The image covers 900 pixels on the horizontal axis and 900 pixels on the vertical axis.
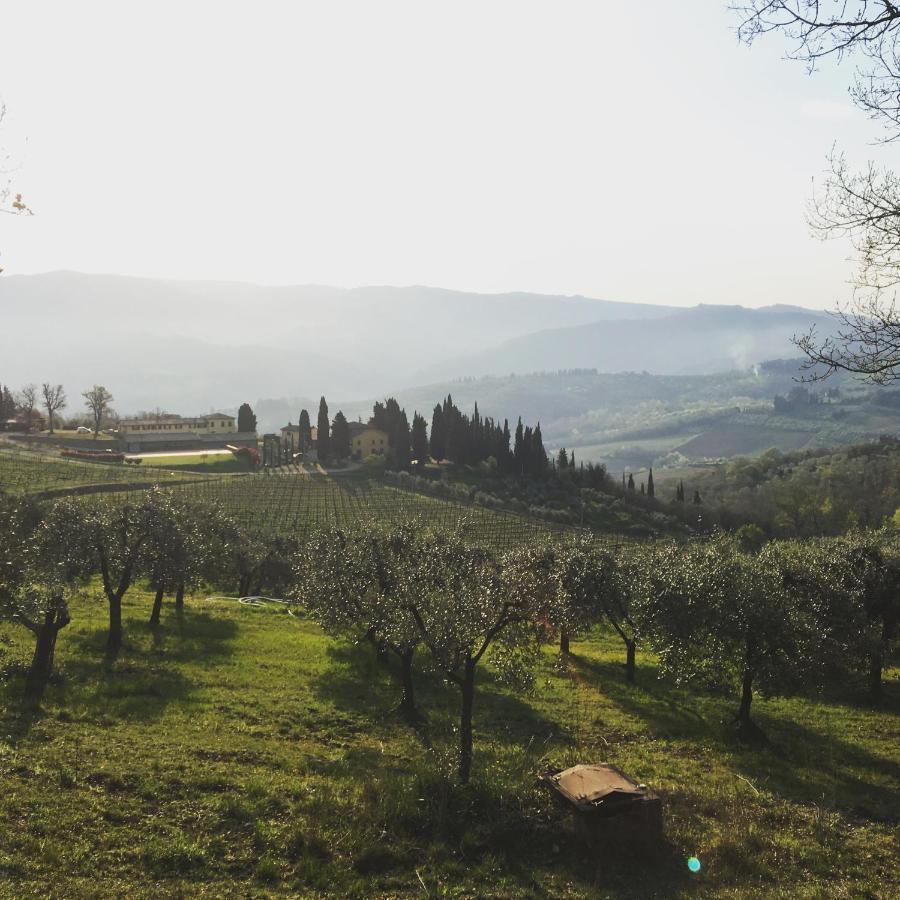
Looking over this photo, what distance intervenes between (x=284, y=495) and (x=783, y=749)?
245 feet

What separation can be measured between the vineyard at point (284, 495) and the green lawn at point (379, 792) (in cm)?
4285

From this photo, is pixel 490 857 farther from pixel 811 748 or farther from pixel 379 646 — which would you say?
pixel 379 646

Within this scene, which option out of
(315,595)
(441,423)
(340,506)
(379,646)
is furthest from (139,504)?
(441,423)

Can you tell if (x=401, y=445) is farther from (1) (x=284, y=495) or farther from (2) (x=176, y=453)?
(2) (x=176, y=453)

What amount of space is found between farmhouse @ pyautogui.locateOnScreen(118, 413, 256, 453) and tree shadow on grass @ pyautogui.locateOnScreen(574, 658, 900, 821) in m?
116

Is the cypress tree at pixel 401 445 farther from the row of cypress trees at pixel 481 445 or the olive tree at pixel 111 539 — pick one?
the olive tree at pixel 111 539

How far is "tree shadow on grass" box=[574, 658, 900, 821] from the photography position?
18.3 metres

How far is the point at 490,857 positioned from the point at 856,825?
959cm

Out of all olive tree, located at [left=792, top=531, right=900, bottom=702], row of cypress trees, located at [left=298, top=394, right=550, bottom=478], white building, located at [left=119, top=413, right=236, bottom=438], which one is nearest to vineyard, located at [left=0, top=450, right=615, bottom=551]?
row of cypress trees, located at [left=298, top=394, right=550, bottom=478]

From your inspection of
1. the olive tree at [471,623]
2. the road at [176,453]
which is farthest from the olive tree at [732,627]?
the road at [176,453]

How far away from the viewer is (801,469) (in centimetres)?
16800

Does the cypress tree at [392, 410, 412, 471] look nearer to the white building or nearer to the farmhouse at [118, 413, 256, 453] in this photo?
the farmhouse at [118, 413, 256, 453]

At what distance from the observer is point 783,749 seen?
74.2ft

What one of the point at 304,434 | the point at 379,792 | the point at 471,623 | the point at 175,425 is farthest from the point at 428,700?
the point at 175,425
